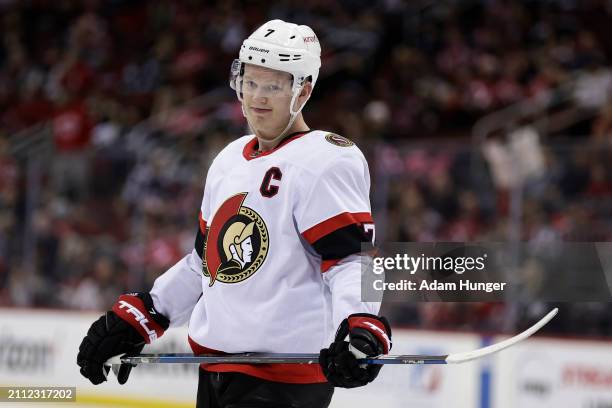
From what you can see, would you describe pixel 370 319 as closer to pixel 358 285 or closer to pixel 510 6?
pixel 358 285

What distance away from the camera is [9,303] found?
23.9 ft

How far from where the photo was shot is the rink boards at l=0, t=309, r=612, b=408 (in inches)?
193

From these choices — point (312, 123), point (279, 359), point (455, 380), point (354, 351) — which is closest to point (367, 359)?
point (354, 351)

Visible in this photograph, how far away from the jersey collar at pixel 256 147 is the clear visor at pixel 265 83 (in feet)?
0.30

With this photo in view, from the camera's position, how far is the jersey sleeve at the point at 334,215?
2320mm

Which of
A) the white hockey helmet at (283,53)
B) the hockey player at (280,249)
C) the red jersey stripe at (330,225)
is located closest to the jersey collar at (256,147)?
the hockey player at (280,249)

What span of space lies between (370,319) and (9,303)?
547 centimetres

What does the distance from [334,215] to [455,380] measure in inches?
114

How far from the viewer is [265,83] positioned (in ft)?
8.07

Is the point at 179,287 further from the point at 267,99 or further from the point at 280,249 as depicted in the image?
the point at 267,99

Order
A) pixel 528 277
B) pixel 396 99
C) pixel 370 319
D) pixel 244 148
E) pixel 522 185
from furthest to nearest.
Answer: pixel 396 99
pixel 522 185
pixel 528 277
pixel 244 148
pixel 370 319

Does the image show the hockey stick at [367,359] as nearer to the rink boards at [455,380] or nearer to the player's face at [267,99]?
the player's face at [267,99]

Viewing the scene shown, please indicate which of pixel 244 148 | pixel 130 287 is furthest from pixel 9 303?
pixel 244 148

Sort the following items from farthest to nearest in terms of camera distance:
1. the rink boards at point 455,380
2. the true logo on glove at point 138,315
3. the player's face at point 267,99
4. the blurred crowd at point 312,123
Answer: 1. the blurred crowd at point 312,123
2. the rink boards at point 455,380
3. the true logo on glove at point 138,315
4. the player's face at point 267,99
